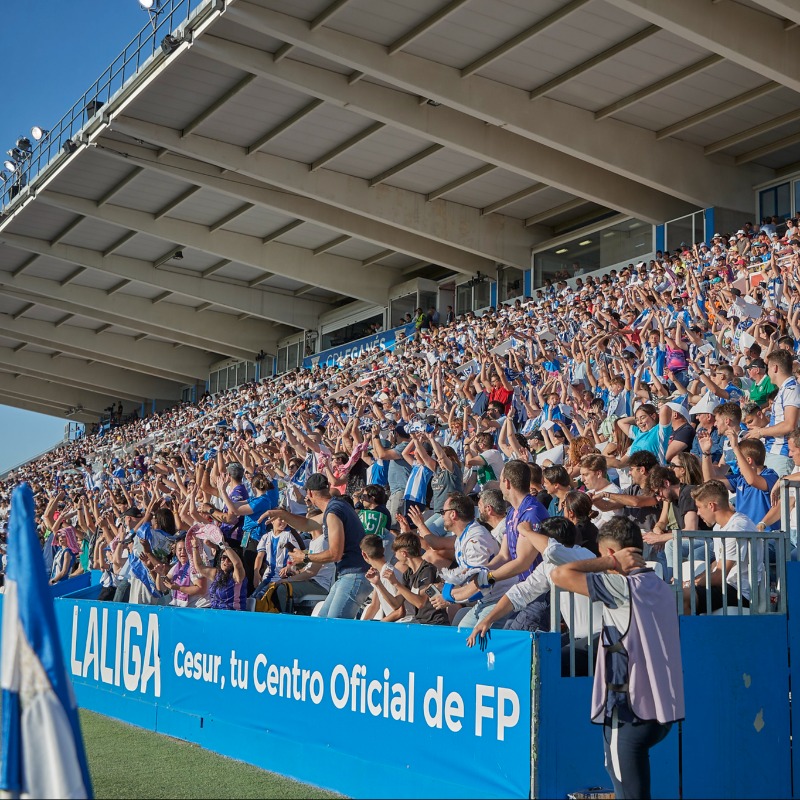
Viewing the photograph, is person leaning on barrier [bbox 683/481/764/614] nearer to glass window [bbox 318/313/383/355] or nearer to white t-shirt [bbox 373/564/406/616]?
white t-shirt [bbox 373/564/406/616]

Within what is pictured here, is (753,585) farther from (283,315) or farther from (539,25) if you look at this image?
(283,315)

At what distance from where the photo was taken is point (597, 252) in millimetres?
28312

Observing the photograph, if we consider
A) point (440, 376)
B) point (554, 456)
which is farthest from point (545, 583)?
point (440, 376)

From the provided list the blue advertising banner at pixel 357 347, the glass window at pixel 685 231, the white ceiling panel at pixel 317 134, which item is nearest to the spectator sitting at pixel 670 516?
the white ceiling panel at pixel 317 134

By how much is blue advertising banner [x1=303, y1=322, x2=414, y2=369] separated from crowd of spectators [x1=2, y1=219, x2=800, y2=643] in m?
9.42

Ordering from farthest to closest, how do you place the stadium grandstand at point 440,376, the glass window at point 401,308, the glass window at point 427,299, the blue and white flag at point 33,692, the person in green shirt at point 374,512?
the glass window at point 401,308 → the glass window at point 427,299 → the person in green shirt at point 374,512 → the stadium grandstand at point 440,376 → the blue and white flag at point 33,692

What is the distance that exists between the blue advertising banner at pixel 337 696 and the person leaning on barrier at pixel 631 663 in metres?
0.43

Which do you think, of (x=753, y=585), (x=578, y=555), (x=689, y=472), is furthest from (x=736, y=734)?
(x=689, y=472)

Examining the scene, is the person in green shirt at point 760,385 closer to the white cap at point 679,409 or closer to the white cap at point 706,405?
the white cap at point 706,405

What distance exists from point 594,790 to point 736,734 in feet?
3.11

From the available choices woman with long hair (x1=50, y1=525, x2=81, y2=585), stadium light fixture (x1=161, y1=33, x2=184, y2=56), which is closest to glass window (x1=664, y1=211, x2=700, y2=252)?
stadium light fixture (x1=161, y1=33, x2=184, y2=56)

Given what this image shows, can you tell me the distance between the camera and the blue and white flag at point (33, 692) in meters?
3.43

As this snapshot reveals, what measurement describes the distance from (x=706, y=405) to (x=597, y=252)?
1887 cm

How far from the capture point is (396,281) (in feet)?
116
